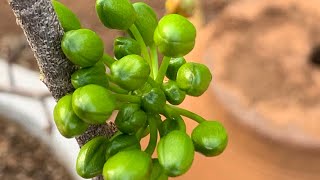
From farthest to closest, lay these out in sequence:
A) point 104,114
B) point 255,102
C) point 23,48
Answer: point 23,48, point 255,102, point 104,114

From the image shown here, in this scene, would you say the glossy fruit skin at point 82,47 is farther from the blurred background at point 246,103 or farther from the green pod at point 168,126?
the blurred background at point 246,103

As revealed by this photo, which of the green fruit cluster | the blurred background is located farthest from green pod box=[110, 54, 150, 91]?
the blurred background

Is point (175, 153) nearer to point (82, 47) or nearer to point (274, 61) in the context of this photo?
point (82, 47)

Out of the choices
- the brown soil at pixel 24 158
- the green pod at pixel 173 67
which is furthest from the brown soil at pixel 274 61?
the green pod at pixel 173 67

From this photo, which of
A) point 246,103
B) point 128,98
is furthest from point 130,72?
point 246,103

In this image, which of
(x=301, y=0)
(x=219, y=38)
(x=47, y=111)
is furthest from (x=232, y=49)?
(x=47, y=111)

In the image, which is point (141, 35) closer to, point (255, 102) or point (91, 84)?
point (91, 84)
